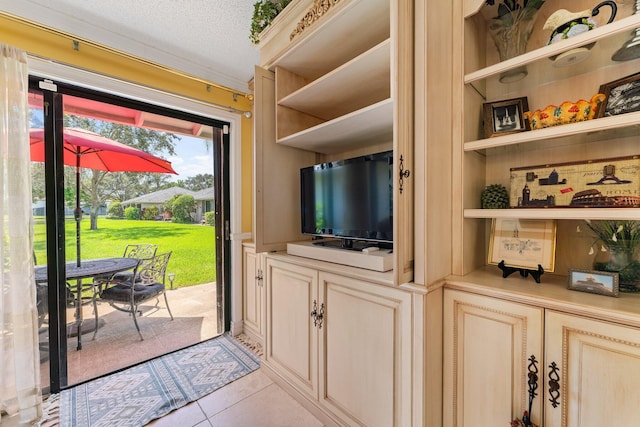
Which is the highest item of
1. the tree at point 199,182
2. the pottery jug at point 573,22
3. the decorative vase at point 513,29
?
the decorative vase at point 513,29

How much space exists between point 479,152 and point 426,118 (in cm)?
47

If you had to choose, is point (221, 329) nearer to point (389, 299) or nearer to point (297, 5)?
point (389, 299)

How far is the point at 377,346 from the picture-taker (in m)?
1.21

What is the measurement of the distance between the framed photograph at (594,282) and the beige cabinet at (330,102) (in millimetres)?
603

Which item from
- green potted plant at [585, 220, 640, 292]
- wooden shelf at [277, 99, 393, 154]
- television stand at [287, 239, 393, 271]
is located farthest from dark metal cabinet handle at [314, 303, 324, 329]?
green potted plant at [585, 220, 640, 292]

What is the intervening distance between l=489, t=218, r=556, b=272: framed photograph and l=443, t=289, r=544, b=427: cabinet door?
276 mm

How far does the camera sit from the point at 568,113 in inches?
40.4

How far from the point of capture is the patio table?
1.78 m

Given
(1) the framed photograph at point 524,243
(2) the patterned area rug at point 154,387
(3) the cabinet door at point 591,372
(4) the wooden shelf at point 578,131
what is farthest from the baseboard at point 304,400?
(4) the wooden shelf at point 578,131

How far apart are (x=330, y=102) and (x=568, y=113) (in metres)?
1.23

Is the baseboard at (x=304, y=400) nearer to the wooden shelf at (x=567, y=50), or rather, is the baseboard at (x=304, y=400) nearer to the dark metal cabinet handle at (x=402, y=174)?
the dark metal cabinet handle at (x=402, y=174)

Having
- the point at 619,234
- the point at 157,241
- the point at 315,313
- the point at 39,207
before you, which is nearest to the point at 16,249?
the point at 39,207

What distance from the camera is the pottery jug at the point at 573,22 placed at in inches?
37.7

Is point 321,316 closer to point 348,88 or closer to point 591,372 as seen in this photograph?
point 591,372
